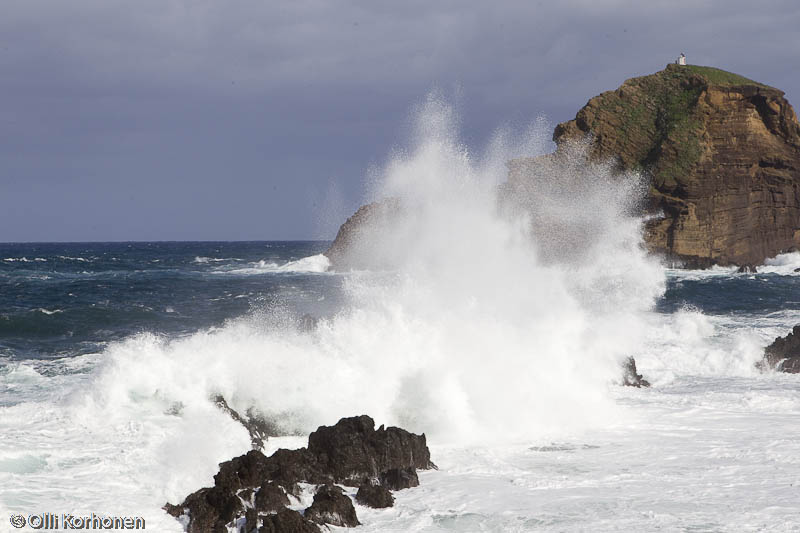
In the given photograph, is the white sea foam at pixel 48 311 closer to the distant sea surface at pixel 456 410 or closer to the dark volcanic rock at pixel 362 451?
the distant sea surface at pixel 456 410

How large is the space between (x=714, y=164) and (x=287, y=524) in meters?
50.5

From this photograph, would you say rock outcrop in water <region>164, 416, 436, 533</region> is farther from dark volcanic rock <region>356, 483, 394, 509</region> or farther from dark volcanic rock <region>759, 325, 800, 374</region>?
dark volcanic rock <region>759, 325, 800, 374</region>

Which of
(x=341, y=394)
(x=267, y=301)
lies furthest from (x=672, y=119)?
(x=341, y=394)

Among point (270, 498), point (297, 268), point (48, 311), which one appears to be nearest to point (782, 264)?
point (297, 268)

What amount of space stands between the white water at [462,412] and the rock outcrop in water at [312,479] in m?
0.27

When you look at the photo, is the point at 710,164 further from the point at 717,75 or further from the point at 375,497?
the point at 375,497

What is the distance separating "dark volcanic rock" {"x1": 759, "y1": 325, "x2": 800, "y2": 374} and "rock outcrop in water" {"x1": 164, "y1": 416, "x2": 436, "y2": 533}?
11492mm

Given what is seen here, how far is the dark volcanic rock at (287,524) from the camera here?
6.56 m

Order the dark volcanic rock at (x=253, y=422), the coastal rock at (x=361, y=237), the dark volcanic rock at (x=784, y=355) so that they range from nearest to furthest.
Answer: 1. the dark volcanic rock at (x=253, y=422)
2. the dark volcanic rock at (x=784, y=355)
3. the coastal rock at (x=361, y=237)

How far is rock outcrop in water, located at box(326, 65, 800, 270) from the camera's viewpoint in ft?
164

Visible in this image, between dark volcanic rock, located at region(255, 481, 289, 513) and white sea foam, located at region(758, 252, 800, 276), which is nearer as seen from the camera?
dark volcanic rock, located at region(255, 481, 289, 513)

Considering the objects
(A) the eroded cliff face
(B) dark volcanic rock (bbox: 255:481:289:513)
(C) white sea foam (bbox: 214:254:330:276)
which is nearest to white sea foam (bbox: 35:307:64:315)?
(B) dark volcanic rock (bbox: 255:481:289:513)

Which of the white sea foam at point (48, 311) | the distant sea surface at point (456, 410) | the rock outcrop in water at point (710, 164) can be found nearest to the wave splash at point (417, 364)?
the distant sea surface at point (456, 410)

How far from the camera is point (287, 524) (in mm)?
6613
